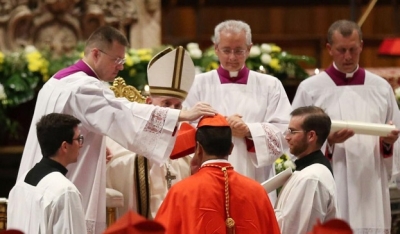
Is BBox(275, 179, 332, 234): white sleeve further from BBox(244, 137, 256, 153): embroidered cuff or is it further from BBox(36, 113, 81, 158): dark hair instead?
BBox(244, 137, 256, 153): embroidered cuff

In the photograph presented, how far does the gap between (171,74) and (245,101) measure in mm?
857

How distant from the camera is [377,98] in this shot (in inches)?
283

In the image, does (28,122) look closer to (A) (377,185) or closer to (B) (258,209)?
(A) (377,185)

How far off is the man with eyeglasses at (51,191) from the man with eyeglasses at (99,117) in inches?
27.0

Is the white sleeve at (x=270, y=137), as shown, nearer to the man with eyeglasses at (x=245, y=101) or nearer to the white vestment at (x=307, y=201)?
the man with eyeglasses at (x=245, y=101)

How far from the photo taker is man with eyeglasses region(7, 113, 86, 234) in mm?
4891

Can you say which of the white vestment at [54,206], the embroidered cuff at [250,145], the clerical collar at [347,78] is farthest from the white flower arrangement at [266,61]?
the white vestment at [54,206]

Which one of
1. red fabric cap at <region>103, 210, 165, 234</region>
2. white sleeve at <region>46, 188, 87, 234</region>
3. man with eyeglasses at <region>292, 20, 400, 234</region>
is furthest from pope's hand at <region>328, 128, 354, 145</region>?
red fabric cap at <region>103, 210, 165, 234</region>

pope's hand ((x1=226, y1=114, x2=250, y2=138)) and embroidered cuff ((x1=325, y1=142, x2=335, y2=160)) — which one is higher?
pope's hand ((x1=226, y1=114, x2=250, y2=138))

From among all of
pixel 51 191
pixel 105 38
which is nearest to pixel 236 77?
pixel 105 38


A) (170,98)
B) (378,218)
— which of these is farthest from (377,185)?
(170,98)

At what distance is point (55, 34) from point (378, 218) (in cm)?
423

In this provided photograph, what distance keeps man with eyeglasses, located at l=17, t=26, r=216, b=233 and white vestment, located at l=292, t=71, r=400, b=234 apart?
1666mm

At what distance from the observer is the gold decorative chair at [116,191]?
6.11 m
